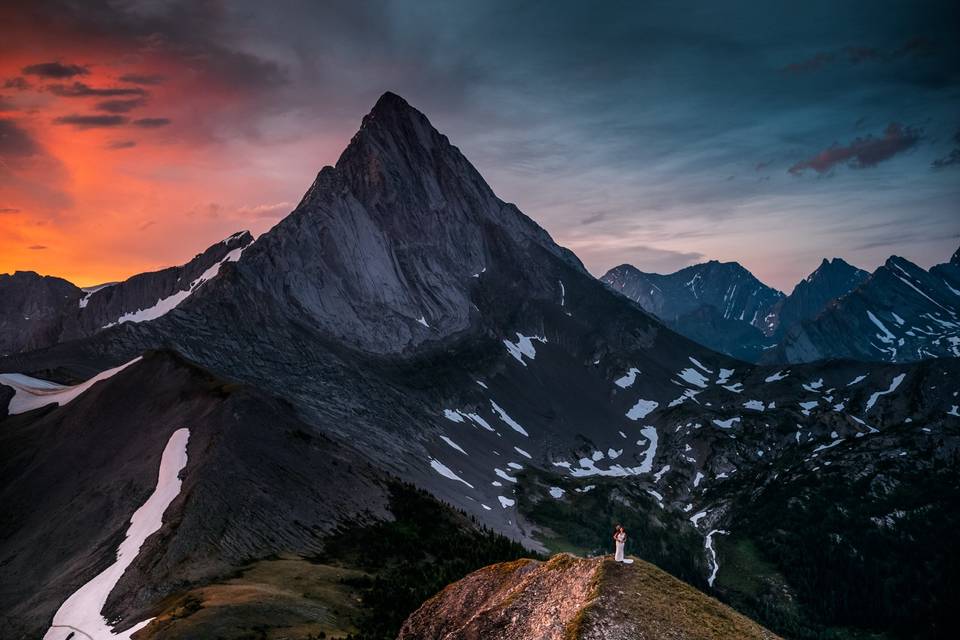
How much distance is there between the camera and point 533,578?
4353cm

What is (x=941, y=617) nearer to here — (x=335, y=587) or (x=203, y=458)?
(x=335, y=587)

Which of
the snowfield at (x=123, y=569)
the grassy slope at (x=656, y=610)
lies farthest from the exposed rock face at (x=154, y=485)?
the grassy slope at (x=656, y=610)

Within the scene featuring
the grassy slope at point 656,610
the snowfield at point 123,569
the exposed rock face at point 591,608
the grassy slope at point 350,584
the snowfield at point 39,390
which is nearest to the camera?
the grassy slope at point 656,610

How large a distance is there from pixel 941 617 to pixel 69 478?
228933 mm

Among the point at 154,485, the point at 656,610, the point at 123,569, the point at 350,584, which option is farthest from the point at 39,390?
the point at 656,610

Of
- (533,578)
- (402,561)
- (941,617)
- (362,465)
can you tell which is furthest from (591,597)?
(941,617)

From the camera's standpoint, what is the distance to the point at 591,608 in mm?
35438

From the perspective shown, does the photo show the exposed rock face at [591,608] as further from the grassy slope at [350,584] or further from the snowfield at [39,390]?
the snowfield at [39,390]

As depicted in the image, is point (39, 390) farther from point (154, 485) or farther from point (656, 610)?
point (656, 610)

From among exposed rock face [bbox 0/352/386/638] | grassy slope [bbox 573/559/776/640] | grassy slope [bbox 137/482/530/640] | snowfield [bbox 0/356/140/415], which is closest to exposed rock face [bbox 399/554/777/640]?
grassy slope [bbox 573/559/776/640]

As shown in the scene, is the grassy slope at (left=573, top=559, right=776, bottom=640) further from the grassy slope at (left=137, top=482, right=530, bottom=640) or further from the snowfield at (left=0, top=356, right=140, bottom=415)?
the snowfield at (left=0, top=356, right=140, bottom=415)

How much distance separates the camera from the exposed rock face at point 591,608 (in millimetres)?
34844

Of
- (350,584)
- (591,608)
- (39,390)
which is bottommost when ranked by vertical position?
(350,584)

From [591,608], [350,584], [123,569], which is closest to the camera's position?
[591,608]
